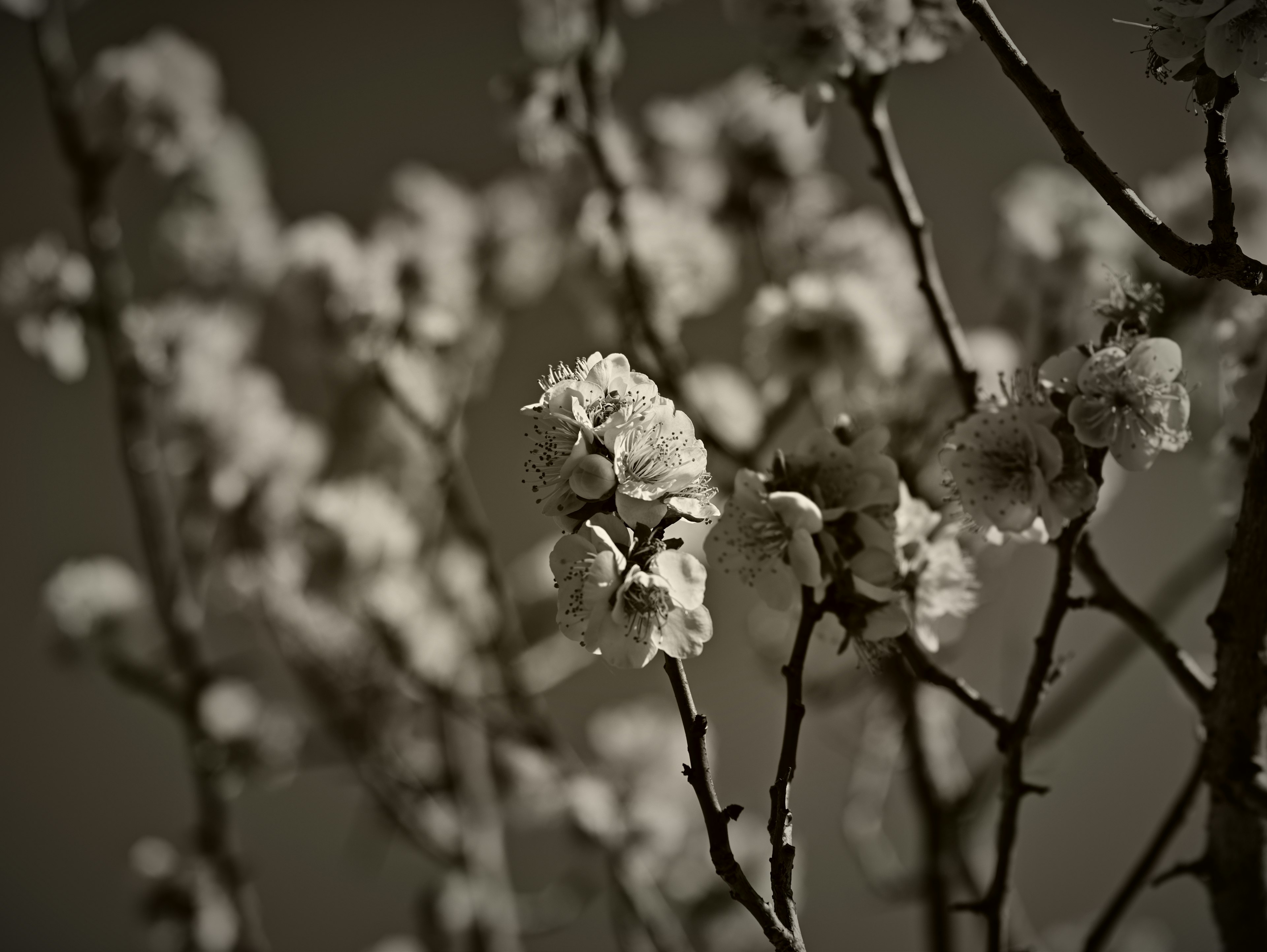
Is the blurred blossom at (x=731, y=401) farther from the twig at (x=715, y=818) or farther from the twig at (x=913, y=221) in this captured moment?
the twig at (x=715, y=818)

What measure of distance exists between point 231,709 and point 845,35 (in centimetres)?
263

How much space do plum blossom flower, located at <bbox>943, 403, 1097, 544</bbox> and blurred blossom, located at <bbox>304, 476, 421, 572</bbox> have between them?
211 centimetres

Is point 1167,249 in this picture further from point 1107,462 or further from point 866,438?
point 1107,462

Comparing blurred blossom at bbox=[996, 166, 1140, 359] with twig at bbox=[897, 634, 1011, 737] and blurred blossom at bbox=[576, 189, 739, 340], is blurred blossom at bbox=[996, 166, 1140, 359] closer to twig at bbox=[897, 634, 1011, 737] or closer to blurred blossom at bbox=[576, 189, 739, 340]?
A: blurred blossom at bbox=[576, 189, 739, 340]

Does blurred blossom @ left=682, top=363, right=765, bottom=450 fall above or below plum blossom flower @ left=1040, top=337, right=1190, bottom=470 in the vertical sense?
above

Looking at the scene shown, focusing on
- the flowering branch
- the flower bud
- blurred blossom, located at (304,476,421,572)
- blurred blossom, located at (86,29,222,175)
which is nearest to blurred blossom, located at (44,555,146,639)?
blurred blossom, located at (304,476,421,572)

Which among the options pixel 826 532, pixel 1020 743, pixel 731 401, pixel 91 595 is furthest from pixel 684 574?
pixel 91 595

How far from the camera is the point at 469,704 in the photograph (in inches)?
89.3

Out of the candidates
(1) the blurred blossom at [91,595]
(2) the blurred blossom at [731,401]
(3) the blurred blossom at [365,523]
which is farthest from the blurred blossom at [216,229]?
(2) the blurred blossom at [731,401]

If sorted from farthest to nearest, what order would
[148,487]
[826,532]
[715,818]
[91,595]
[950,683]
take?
1. [91,595]
2. [148,487]
3. [950,683]
4. [826,532]
5. [715,818]

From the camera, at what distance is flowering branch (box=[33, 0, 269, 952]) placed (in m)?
2.20

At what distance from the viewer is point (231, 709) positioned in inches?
113

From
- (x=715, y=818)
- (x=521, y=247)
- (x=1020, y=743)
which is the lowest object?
(x=715, y=818)

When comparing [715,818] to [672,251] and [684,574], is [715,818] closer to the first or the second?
[684,574]
